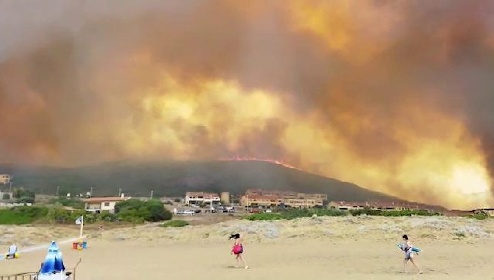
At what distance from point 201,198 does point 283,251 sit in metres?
73.6

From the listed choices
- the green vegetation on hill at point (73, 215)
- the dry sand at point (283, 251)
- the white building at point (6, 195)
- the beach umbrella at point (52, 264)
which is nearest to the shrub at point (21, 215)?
the green vegetation on hill at point (73, 215)

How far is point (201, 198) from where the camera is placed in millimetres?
95750

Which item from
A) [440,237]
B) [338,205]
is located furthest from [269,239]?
[338,205]

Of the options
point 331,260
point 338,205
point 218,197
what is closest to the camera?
point 331,260

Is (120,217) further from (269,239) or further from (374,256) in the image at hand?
(374,256)

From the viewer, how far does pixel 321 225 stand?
31.6m

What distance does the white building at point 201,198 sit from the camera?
9168cm

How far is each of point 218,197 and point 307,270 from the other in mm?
78479

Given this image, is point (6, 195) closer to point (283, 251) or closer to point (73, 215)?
point (73, 215)

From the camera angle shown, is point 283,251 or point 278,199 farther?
point 278,199

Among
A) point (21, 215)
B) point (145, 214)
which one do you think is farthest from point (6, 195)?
point (145, 214)

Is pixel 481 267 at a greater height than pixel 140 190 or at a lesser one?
lesser

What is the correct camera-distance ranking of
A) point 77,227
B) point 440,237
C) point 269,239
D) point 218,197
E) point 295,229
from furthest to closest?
point 218,197, point 77,227, point 295,229, point 269,239, point 440,237

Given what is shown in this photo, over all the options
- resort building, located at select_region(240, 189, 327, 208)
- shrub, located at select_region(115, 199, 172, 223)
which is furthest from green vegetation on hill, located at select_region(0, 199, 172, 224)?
resort building, located at select_region(240, 189, 327, 208)
